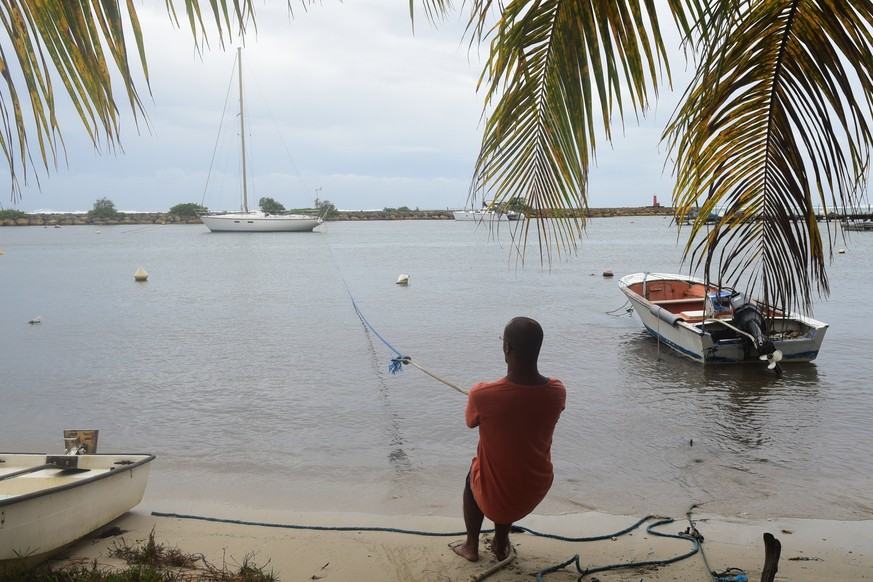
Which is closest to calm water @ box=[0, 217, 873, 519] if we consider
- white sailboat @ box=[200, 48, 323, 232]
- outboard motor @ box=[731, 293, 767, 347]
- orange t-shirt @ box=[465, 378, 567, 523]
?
outboard motor @ box=[731, 293, 767, 347]

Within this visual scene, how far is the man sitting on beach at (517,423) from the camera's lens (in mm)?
3734

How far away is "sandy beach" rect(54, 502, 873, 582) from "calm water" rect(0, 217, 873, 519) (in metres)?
0.54

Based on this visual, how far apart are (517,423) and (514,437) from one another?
8cm

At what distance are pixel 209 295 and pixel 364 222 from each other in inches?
4482

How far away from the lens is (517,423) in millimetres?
3766

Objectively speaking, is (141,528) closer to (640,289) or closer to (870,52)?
(870,52)

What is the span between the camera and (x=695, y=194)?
3.92m

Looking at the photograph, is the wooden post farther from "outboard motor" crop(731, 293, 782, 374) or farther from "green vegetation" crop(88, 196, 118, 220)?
"green vegetation" crop(88, 196, 118, 220)

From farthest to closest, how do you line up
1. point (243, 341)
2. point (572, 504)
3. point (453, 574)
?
point (243, 341), point (572, 504), point (453, 574)

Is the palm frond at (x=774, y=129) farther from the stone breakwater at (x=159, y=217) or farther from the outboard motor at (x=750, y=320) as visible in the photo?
the stone breakwater at (x=159, y=217)

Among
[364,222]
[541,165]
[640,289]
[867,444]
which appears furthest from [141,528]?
[364,222]

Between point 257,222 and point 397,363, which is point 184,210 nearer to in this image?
point 257,222

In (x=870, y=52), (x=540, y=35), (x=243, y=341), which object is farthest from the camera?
(x=243, y=341)

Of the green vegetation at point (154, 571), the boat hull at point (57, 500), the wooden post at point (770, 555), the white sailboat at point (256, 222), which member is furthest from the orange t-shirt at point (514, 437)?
the white sailboat at point (256, 222)
